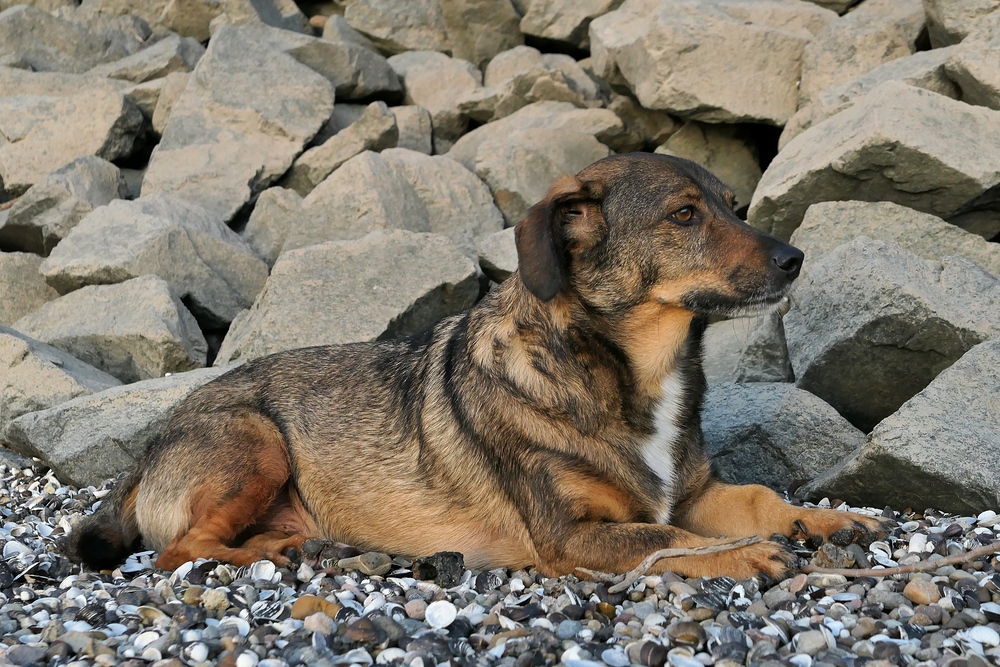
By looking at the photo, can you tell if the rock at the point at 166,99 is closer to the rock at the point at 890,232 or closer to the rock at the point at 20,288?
the rock at the point at 20,288

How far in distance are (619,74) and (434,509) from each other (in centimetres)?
809

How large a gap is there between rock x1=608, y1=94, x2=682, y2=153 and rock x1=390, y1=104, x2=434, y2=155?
2.66 m

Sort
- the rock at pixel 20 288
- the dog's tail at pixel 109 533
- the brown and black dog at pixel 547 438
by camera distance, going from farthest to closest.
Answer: the rock at pixel 20 288 < the dog's tail at pixel 109 533 < the brown and black dog at pixel 547 438

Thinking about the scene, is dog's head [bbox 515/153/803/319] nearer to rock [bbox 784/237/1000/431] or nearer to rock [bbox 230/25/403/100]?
rock [bbox 784/237/1000/431]

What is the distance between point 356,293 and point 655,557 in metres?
4.67

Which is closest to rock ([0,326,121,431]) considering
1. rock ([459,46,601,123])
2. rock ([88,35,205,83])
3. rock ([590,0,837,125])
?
rock ([590,0,837,125])

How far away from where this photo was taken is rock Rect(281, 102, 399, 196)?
40.3 feet

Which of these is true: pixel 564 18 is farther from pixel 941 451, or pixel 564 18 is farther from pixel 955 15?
pixel 941 451

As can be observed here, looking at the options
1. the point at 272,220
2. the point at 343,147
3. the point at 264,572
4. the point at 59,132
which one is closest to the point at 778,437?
the point at 264,572

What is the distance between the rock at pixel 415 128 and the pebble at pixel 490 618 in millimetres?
9215

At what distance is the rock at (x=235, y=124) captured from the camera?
1220 cm

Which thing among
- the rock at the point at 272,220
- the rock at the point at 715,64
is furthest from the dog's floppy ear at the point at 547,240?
the rock at the point at 272,220

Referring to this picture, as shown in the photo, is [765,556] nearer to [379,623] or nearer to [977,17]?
[379,623]

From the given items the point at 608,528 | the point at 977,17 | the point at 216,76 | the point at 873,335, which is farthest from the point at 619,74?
the point at 608,528
